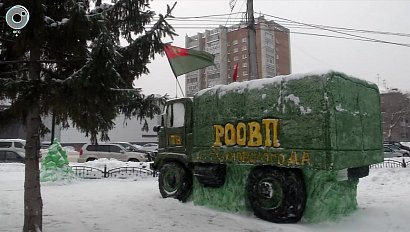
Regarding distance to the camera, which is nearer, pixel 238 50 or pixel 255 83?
pixel 255 83

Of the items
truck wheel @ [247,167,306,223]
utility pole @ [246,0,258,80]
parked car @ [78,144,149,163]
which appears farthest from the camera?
parked car @ [78,144,149,163]

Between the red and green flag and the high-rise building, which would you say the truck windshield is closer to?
the red and green flag

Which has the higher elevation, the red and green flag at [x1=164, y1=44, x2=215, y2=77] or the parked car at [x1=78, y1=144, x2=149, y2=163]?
the red and green flag at [x1=164, y1=44, x2=215, y2=77]

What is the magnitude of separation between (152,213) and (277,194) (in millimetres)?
2815

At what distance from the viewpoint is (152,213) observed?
8969mm

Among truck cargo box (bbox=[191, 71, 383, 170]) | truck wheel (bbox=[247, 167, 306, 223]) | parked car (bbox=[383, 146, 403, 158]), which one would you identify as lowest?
truck wheel (bbox=[247, 167, 306, 223])

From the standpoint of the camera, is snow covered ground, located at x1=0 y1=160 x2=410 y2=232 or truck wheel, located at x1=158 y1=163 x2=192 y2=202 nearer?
snow covered ground, located at x1=0 y1=160 x2=410 y2=232

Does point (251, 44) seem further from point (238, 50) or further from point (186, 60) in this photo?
point (238, 50)

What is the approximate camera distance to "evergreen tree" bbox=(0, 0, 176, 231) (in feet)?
18.6

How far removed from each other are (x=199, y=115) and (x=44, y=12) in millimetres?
4844

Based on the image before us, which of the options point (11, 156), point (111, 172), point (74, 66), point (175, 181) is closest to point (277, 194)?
point (175, 181)

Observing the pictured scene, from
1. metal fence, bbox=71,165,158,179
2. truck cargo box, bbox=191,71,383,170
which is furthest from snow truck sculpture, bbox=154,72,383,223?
metal fence, bbox=71,165,158,179

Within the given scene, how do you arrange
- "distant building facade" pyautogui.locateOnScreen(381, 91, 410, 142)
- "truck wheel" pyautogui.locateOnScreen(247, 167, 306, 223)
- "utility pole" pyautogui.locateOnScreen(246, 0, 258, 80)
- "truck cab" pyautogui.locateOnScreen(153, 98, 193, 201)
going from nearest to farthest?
"truck wheel" pyautogui.locateOnScreen(247, 167, 306, 223) < "truck cab" pyautogui.locateOnScreen(153, 98, 193, 201) < "utility pole" pyautogui.locateOnScreen(246, 0, 258, 80) < "distant building facade" pyautogui.locateOnScreen(381, 91, 410, 142)

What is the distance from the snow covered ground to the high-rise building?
10697mm
